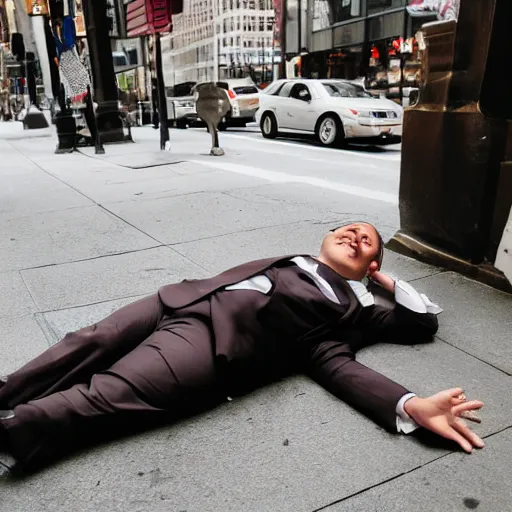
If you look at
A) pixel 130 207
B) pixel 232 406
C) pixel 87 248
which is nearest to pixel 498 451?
pixel 232 406

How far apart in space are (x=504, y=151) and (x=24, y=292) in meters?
3.00

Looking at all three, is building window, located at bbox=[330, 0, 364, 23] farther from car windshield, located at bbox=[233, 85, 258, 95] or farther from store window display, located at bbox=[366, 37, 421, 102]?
car windshield, located at bbox=[233, 85, 258, 95]

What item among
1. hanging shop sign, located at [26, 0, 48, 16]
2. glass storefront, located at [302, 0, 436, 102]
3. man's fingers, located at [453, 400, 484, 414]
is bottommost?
man's fingers, located at [453, 400, 484, 414]

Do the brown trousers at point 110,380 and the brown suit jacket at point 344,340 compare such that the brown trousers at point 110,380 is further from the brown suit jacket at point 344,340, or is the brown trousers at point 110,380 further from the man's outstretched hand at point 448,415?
the man's outstretched hand at point 448,415

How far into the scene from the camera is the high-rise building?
25244mm

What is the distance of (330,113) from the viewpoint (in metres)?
12.2

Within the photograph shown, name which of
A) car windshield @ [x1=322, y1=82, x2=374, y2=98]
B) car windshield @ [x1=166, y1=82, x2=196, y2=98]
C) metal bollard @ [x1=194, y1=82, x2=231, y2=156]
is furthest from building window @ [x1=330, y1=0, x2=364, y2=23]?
metal bollard @ [x1=194, y1=82, x2=231, y2=156]

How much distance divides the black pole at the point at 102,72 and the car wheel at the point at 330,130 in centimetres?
449

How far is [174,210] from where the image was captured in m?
5.64

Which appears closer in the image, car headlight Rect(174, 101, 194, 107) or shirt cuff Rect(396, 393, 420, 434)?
shirt cuff Rect(396, 393, 420, 434)

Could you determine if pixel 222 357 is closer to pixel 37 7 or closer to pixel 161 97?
pixel 161 97

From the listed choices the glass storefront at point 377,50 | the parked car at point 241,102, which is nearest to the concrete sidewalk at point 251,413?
the parked car at point 241,102

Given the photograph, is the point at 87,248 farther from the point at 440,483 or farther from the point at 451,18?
the point at 440,483

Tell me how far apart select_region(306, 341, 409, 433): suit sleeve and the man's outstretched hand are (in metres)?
0.10
